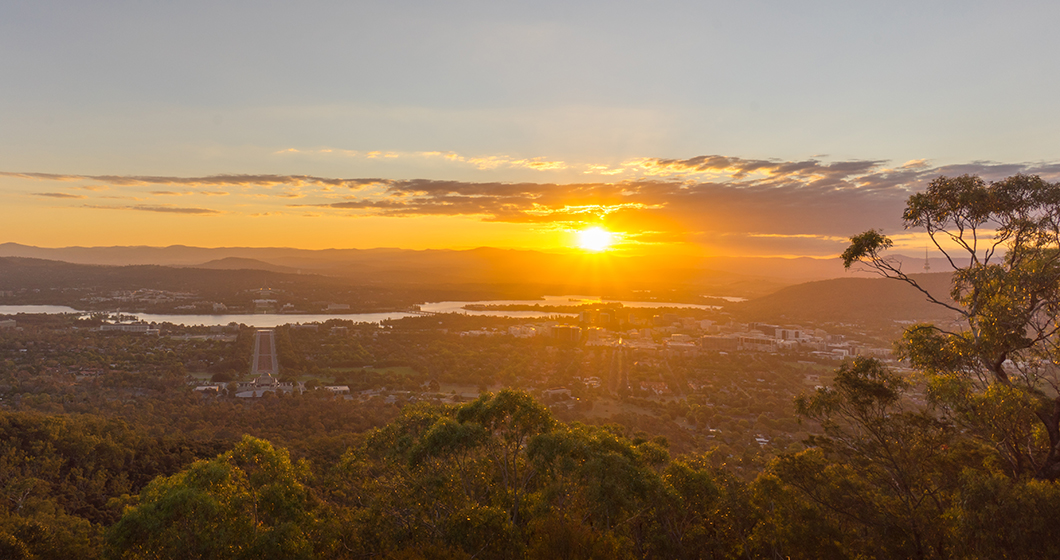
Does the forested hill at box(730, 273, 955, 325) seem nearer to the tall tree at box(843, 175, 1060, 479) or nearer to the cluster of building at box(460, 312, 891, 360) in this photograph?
the cluster of building at box(460, 312, 891, 360)

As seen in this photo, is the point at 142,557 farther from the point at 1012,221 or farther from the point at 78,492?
the point at 1012,221

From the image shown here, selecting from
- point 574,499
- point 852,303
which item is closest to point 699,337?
point 852,303

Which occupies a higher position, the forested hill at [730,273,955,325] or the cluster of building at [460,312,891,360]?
the forested hill at [730,273,955,325]

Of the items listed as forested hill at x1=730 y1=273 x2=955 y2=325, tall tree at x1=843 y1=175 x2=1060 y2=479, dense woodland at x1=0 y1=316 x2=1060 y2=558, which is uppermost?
tall tree at x1=843 y1=175 x2=1060 y2=479

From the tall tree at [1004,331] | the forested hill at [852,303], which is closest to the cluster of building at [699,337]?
the forested hill at [852,303]

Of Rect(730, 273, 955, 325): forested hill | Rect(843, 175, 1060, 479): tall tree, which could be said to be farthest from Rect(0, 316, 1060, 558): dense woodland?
Rect(730, 273, 955, 325): forested hill

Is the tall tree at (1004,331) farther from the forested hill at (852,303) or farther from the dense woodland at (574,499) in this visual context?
the forested hill at (852,303)

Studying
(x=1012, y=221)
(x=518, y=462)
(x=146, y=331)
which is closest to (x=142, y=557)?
(x=518, y=462)

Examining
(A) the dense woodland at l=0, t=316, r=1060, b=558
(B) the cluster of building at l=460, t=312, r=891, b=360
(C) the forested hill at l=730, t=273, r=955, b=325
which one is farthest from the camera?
(C) the forested hill at l=730, t=273, r=955, b=325

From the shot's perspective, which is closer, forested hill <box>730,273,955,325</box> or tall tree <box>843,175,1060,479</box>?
tall tree <box>843,175,1060,479</box>
